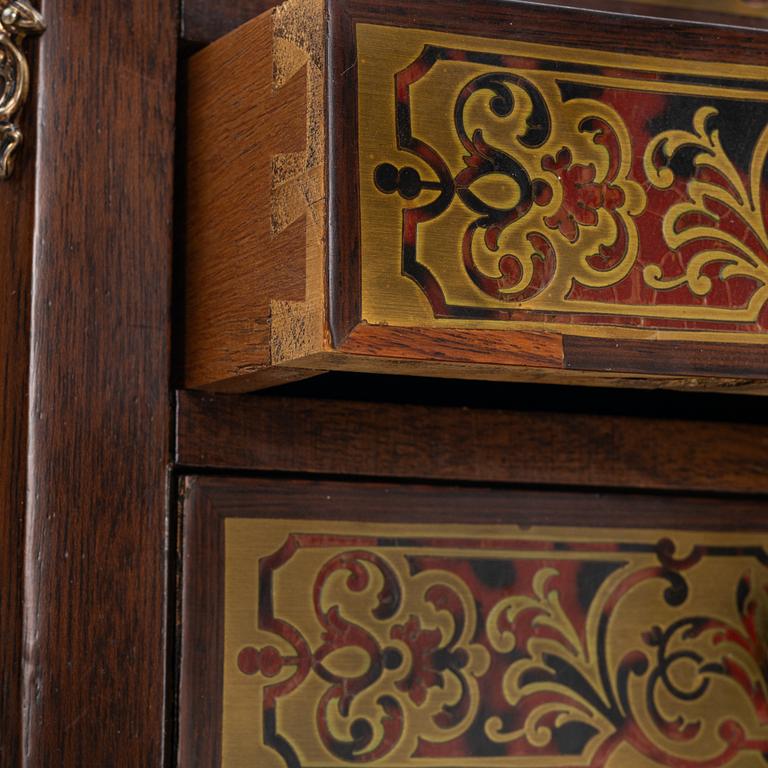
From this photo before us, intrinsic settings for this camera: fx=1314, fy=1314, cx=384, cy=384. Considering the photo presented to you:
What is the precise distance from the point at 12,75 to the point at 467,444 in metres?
0.28

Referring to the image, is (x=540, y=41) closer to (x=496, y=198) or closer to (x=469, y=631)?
(x=496, y=198)

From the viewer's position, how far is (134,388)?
0.60 m

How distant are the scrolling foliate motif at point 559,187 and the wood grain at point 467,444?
141mm

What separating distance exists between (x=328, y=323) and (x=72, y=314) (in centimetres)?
16

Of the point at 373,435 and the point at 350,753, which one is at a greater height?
the point at 373,435

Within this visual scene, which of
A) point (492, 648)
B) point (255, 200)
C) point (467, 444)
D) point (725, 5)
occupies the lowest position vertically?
point (492, 648)

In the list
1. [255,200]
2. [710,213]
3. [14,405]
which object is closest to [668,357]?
[710,213]

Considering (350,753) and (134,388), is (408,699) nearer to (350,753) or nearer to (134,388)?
(350,753)

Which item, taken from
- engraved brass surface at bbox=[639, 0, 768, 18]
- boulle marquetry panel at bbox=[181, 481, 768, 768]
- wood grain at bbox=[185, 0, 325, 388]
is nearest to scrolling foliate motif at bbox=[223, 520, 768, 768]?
boulle marquetry panel at bbox=[181, 481, 768, 768]

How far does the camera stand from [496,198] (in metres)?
0.53

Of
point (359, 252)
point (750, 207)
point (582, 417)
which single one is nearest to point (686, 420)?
point (582, 417)

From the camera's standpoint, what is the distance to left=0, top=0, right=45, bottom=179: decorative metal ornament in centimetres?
59

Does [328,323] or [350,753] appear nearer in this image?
[328,323]

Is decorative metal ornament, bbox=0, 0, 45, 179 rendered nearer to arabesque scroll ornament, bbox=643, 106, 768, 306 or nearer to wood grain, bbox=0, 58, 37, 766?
wood grain, bbox=0, 58, 37, 766
